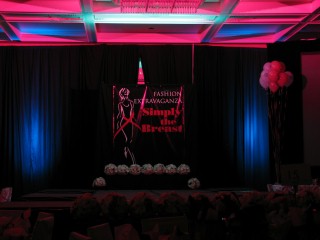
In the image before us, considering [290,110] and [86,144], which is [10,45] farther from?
[290,110]

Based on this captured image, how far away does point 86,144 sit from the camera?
24.2 ft

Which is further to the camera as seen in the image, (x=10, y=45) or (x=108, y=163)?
(x=10, y=45)

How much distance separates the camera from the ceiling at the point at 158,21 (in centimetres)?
586

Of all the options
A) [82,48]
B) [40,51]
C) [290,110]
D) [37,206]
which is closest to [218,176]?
[290,110]

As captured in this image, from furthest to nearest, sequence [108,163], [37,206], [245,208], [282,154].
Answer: [282,154], [108,163], [37,206], [245,208]

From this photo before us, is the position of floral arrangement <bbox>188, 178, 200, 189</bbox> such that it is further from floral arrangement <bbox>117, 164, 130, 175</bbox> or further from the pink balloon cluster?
the pink balloon cluster

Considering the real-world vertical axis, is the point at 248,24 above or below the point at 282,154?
above

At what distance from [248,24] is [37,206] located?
17.9 ft

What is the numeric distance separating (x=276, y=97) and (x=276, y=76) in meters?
0.67

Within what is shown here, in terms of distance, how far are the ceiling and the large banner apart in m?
1.08

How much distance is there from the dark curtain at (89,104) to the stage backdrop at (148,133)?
547 mm

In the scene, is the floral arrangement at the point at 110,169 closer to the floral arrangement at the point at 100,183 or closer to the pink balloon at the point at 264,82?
the floral arrangement at the point at 100,183

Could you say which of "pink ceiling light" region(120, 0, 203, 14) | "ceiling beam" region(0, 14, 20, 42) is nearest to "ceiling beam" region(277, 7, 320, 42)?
"pink ceiling light" region(120, 0, 203, 14)

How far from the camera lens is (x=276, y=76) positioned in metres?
6.82
